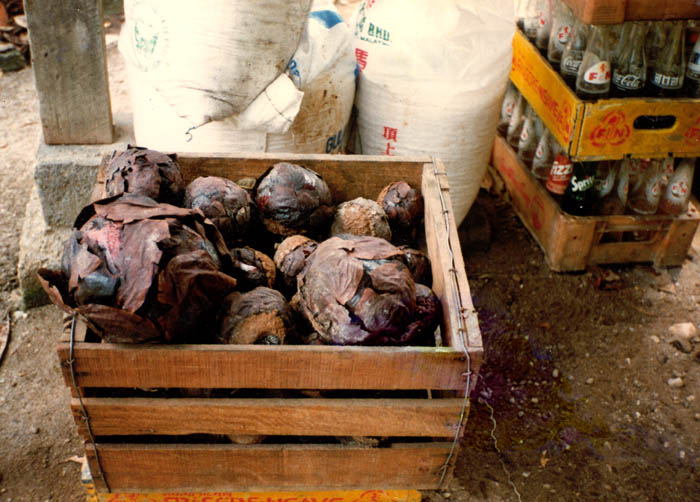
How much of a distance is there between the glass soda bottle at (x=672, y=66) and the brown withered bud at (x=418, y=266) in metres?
1.97

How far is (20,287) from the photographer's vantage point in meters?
3.41

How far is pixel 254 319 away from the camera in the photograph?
64.6 inches

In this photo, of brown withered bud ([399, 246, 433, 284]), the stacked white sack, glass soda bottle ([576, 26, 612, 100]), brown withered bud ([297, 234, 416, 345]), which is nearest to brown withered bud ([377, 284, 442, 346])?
brown withered bud ([297, 234, 416, 345])

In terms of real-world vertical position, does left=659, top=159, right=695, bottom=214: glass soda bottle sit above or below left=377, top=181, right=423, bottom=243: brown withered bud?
below

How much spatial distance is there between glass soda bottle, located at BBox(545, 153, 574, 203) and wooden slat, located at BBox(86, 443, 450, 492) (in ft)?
7.24

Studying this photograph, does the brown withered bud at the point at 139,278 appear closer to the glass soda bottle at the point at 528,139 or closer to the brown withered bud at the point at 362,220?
the brown withered bud at the point at 362,220

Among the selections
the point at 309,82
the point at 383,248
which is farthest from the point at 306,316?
the point at 309,82

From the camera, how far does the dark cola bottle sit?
3.47m

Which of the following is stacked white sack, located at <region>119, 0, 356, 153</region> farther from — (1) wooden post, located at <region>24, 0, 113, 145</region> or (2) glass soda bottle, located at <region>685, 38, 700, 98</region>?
(2) glass soda bottle, located at <region>685, 38, 700, 98</region>

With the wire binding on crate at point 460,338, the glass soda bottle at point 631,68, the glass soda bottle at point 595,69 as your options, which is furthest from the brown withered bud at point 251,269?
the glass soda bottle at point 631,68

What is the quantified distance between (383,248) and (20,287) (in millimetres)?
2387

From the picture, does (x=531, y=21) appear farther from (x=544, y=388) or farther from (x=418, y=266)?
(x=418, y=266)

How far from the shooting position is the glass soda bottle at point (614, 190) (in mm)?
3500

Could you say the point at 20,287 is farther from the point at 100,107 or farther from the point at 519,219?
the point at 519,219
